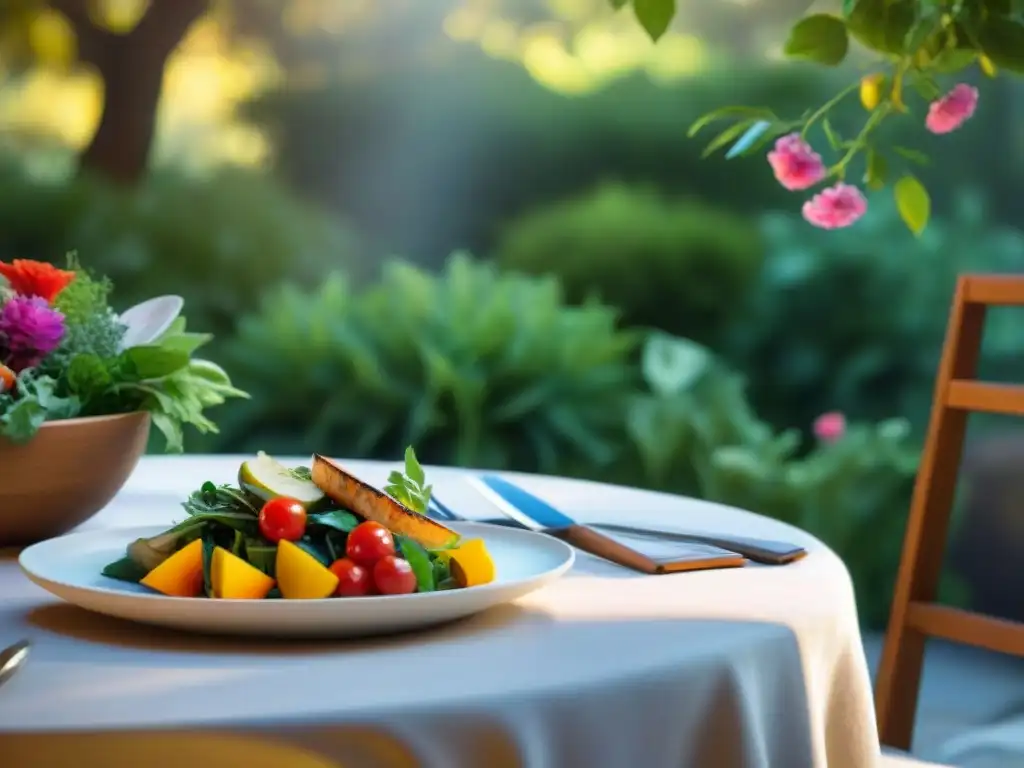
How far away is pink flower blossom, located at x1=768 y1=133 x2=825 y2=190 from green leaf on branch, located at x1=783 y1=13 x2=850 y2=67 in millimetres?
114

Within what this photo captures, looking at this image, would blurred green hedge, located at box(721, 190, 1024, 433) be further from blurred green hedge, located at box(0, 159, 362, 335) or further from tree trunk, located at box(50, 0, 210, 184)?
tree trunk, located at box(50, 0, 210, 184)

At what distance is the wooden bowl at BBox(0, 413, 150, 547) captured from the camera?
90cm

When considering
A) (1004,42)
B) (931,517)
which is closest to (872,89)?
(1004,42)

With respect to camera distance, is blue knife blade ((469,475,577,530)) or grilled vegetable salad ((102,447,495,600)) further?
blue knife blade ((469,475,577,530))

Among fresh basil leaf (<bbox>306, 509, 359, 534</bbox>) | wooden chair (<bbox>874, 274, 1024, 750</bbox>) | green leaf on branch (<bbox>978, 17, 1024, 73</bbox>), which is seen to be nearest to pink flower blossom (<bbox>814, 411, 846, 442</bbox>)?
wooden chair (<bbox>874, 274, 1024, 750</bbox>)

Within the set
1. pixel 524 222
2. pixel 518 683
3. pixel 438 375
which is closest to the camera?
pixel 518 683

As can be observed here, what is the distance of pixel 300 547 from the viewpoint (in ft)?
2.39

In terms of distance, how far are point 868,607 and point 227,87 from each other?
8.05 feet

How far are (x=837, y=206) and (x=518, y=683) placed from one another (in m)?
0.84

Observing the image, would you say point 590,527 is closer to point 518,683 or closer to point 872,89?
point 518,683

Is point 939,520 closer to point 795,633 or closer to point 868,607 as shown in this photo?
point 795,633

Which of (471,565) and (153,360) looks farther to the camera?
(153,360)

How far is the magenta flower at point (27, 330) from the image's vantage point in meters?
0.93

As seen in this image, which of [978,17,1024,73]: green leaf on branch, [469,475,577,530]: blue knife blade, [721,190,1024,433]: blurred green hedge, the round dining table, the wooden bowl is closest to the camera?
the round dining table
